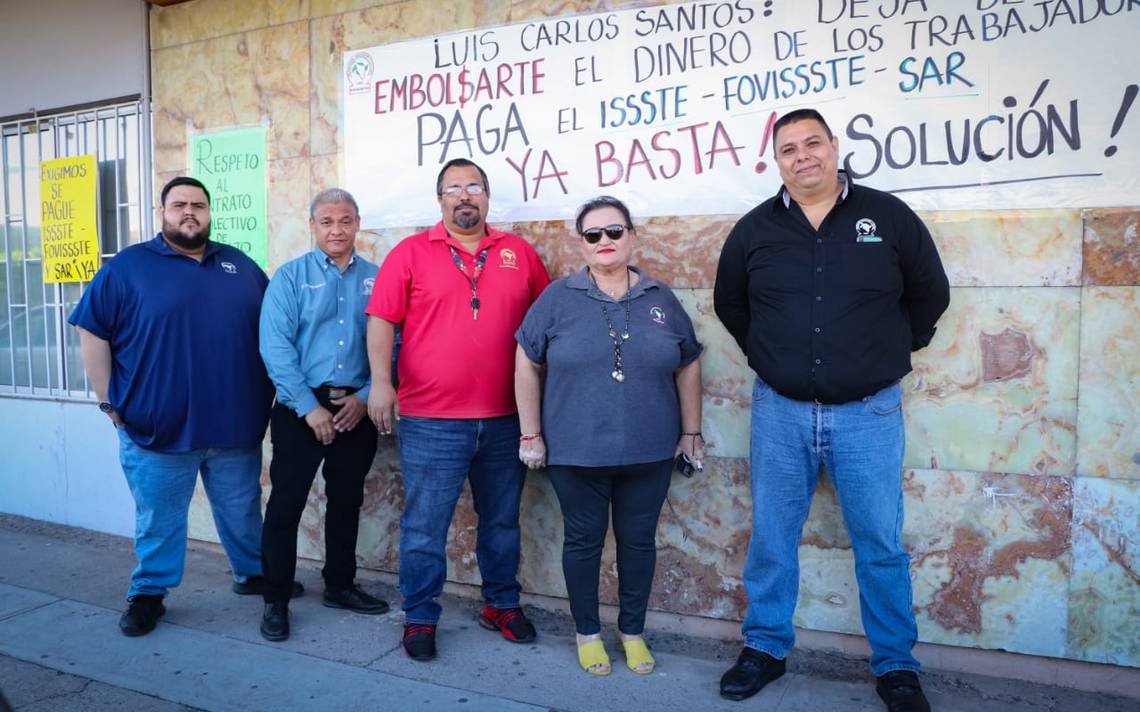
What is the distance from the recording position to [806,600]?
3.76m

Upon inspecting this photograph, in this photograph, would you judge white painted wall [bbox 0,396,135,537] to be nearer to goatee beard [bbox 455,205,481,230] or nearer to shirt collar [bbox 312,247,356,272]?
shirt collar [bbox 312,247,356,272]

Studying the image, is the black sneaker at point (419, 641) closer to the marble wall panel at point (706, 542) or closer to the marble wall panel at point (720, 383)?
the marble wall panel at point (706, 542)

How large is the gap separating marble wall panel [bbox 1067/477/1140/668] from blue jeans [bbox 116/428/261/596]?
3.68 m

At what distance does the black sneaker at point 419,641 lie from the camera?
377 cm

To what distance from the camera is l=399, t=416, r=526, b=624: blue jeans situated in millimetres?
3795

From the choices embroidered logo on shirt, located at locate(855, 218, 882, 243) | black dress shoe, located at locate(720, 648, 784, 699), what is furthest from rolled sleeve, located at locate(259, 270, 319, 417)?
embroidered logo on shirt, located at locate(855, 218, 882, 243)

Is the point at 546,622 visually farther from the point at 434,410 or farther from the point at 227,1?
the point at 227,1

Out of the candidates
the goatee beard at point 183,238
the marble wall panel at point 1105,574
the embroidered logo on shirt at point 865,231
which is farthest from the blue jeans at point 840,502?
the goatee beard at point 183,238

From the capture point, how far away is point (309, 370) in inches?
158

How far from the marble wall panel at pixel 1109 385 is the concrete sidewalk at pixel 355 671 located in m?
0.92

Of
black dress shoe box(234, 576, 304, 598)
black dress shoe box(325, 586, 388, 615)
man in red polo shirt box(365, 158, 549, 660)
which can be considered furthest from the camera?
black dress shoe box(234, 576, 304, 598)

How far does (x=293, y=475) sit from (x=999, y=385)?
306cm

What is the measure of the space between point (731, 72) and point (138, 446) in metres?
3.19

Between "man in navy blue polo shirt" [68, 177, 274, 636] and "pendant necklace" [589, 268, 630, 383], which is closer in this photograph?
"pendant necklace" [589, 268, 630, 383]
